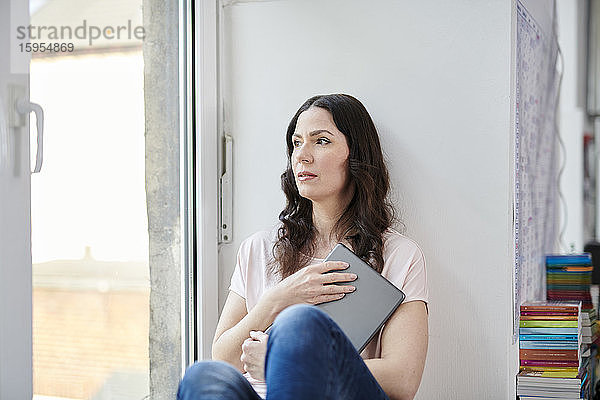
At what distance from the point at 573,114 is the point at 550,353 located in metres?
3.04

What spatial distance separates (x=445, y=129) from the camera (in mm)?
2061

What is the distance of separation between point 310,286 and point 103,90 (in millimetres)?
722

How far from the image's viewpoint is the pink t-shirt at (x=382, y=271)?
1862 millimetres

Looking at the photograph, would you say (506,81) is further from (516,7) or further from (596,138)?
(596,138)

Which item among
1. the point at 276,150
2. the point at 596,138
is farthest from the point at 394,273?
the point at 596,138

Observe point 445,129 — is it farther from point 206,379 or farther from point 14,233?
point 14,233

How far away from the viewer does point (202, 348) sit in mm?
2230

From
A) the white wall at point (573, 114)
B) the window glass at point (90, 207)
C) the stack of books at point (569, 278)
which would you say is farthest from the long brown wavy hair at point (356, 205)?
the white wall at point (573, 114)

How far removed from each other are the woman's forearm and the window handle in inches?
25.0

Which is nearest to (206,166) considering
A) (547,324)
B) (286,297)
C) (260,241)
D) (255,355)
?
(260,241)

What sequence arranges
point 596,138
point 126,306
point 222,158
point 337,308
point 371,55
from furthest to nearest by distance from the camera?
point 596,138
point 222,158
point 371,55
point 126,306
point 337,308

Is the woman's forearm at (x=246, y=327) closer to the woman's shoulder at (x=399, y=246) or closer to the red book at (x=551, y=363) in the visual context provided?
the woman's shoulder at (x=399, y=246)

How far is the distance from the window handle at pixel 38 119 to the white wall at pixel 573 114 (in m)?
3.67

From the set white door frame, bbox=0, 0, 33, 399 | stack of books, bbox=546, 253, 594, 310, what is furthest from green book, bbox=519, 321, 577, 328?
white door frame, bbox=0, 0, 33, 399
